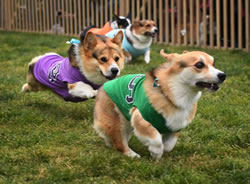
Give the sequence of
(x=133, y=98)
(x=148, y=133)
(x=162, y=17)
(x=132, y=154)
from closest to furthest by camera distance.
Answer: (x=148, y=133), (x=133, y=98), (x=132, y=154), (x=162, y=17)

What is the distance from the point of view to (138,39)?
31.6ft

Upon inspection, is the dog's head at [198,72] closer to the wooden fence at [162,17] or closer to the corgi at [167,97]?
the corgi at [167,97]

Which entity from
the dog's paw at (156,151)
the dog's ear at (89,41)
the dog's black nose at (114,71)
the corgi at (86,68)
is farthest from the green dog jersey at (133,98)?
the dog's ear at (89,41)

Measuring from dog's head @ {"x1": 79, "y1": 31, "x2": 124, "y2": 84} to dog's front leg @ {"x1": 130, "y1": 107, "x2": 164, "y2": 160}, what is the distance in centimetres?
148

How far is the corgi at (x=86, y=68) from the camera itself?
496cm

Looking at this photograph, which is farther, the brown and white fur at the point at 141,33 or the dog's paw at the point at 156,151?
the brown and white fur at the point at 141,33

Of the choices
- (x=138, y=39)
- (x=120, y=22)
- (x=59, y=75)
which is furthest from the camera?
(x=120, y=22)

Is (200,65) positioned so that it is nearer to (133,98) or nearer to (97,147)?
(133,98)

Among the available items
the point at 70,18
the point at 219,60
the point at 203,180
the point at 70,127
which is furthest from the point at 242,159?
the point at 70,18

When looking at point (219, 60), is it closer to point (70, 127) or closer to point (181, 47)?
point (181, 47)

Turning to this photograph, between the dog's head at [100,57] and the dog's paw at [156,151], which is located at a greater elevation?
the dog's head at [100,57]

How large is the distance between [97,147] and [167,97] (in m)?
0.96

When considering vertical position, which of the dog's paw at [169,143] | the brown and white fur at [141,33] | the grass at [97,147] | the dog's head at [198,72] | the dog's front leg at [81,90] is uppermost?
the dog's head at [198,72]

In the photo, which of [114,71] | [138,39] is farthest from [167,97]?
[138,39]
